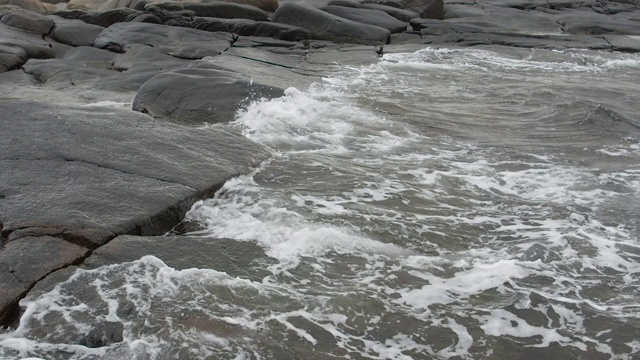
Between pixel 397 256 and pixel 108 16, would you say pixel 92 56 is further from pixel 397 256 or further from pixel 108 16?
pixel 397 256

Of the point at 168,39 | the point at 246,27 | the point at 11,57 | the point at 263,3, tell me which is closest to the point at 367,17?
the point at 263,3

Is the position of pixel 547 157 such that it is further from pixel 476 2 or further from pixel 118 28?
pixel 476 2

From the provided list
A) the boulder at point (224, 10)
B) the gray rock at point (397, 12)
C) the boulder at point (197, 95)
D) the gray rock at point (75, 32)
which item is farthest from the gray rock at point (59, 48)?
the gray rock at point (397, 12)

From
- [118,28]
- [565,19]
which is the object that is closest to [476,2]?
[565,19]

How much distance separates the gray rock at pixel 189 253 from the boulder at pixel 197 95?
3.27m

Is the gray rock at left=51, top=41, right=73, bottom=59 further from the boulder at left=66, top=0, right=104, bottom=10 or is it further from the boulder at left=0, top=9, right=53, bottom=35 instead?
the boulder at left=66, top=0, right=104, bottom=10

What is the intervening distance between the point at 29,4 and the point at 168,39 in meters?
6.42

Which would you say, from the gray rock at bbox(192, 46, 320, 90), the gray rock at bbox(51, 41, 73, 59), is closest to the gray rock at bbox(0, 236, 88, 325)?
the gray rock at bbox(192, 46, 320, 90)

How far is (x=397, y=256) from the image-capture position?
4.84 meters

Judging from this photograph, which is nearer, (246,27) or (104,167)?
(104,167)

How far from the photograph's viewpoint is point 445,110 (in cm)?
925

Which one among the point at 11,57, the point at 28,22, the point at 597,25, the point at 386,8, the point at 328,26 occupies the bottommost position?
the point at 11,57

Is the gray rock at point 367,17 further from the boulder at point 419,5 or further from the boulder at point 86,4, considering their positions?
the boulder at point 86,4

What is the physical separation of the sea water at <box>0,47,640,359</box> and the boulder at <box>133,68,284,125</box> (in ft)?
0.97
